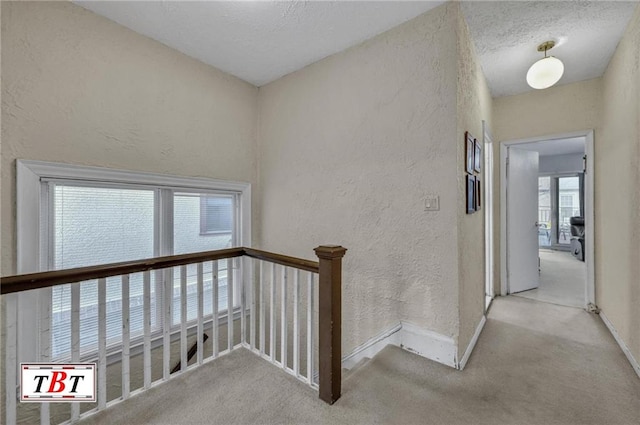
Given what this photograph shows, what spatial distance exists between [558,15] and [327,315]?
8.80 feet

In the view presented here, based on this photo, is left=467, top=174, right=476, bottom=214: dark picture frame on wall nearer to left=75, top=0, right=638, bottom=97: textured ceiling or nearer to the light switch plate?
the light switch plate

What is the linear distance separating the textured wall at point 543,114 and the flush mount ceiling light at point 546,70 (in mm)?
981

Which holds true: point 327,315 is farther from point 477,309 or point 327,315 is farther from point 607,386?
point 607,386

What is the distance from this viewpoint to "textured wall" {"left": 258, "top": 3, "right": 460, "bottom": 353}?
1.96 metres

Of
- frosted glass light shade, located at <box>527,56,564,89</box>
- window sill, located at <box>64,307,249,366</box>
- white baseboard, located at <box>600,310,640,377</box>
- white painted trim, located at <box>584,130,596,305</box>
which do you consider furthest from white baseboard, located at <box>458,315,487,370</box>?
window sill, located at <box>64,307,249,366</box>

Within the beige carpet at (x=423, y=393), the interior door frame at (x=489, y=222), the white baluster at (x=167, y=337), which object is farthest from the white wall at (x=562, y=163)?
the white baluster at (x=167, y=337)

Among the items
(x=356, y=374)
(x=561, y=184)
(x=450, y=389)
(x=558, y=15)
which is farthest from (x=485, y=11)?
(x=561, y=184)

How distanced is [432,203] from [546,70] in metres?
1.63

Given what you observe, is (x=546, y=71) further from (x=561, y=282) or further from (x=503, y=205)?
(x=561, y=282)

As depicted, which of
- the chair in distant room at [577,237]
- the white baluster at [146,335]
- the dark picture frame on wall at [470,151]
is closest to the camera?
the white baluster at [146,335]

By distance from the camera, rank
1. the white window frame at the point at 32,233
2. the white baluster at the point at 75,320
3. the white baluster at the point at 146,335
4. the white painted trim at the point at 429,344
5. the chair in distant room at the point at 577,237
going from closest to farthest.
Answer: the white baluster at the point at 75,320 → the white baluster at the point at 146,335 → the white window frame at the point at 32,233 → the white painted trim at the point at 429,344 → the chair in distant room at the point at 577,237

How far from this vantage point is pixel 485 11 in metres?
1.98

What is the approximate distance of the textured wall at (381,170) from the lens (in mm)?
1961

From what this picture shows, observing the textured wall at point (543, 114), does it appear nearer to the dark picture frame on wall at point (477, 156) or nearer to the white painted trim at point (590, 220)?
the white painted trim at point (590, 220)
